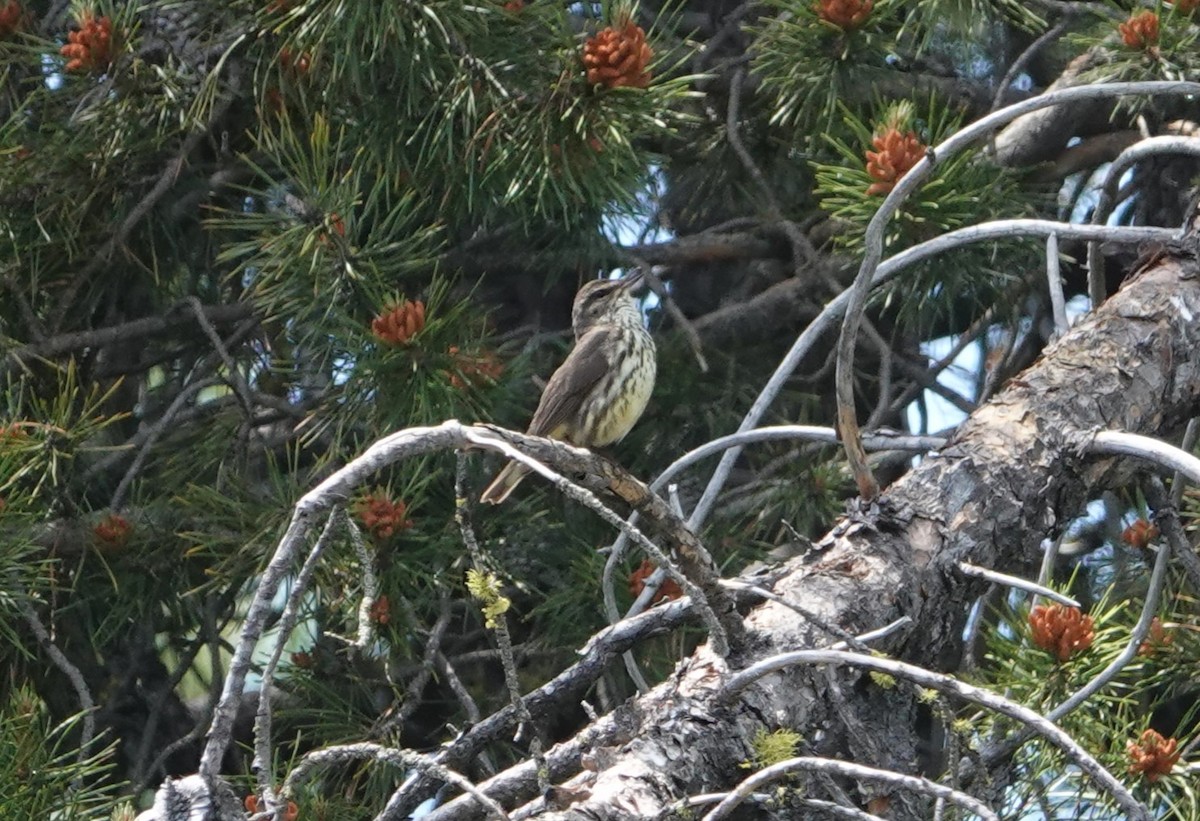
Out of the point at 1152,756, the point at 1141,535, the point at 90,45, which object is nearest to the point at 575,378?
the point at 90,45

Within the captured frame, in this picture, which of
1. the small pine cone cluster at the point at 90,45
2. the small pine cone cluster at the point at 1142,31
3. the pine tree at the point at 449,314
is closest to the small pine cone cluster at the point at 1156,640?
the pine tree at the point at 449,314

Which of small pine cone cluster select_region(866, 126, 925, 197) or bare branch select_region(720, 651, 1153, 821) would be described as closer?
bare branch select_region(720, 651, 1153, 821)

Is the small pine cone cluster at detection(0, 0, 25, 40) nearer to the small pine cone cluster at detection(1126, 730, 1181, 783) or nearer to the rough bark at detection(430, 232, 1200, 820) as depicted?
the rough bark at detection(430, 232, 1200, 820)

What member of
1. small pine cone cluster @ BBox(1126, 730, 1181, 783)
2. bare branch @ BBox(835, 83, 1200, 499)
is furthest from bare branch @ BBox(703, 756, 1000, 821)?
small pine cone cluster @ BBox(1126, 730, 1181, 783)

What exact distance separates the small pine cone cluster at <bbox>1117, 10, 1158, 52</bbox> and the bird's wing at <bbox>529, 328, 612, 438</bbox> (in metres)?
1.49

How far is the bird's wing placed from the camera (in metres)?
4.22

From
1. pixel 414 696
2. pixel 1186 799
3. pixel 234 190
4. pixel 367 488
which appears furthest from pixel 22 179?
pixel 1186 799

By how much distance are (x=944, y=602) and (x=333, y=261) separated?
1535 millimetres

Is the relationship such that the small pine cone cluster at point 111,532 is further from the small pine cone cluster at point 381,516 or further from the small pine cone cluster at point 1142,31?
the small pine cone cluster at point 1142,31

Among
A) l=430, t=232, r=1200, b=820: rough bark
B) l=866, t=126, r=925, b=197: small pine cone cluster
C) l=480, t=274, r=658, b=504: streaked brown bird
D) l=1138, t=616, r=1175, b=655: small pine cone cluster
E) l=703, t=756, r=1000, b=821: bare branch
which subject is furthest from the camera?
l=480, t=274, r=658, b=504: streaked brown bird

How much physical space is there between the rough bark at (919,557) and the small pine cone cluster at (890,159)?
48 centimetres

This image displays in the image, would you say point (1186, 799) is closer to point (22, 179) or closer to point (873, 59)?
point (873, 59)

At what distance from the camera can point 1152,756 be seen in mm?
2770

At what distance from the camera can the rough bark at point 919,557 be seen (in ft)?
6.83
